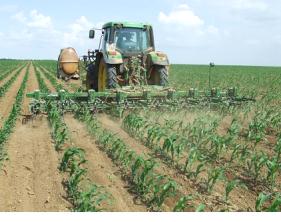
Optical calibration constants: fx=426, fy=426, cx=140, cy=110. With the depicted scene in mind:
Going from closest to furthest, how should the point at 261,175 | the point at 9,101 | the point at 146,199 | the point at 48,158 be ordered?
the point at 146,199 → the point at 261,175 → the point at 48,158 → the point at 9,101

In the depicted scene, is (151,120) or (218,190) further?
(151,120)

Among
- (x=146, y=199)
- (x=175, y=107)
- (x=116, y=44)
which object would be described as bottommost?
(x=146, y=199)

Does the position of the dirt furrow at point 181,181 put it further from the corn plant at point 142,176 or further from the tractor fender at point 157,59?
the tractor fender at point 157,59

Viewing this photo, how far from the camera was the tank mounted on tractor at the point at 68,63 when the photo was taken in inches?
435

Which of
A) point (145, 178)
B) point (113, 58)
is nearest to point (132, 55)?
point (113, 58)

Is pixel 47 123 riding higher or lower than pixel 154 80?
lower

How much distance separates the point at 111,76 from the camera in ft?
32.5

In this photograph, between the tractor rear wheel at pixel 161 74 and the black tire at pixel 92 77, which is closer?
the tractor rear wheel at pixel 161 74

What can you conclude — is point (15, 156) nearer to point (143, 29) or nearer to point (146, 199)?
point (146, 199)

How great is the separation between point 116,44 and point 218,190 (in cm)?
609

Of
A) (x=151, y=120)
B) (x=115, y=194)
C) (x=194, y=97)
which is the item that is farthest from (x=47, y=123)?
(x=115, y=194)

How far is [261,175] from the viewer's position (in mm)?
5738

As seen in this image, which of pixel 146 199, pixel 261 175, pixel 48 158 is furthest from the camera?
pixel 48 158

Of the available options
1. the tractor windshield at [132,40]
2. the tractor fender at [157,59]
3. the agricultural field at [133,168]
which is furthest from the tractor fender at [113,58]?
the agricultural field at [133,168]
